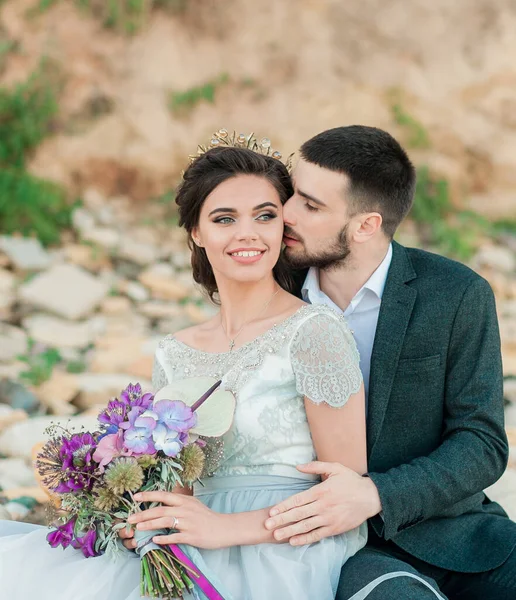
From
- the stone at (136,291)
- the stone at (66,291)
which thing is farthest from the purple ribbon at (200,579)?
the stone at (136,291)

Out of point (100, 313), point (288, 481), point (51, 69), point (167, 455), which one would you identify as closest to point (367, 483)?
point (288, 481)

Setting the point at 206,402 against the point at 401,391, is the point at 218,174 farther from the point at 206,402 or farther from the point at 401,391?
the point at 401,391

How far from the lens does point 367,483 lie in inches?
125

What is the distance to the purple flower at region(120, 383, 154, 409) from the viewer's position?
296cm

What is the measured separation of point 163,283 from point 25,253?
5.71 ft

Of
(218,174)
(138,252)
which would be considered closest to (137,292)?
(138,252)

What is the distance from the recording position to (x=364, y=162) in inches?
148

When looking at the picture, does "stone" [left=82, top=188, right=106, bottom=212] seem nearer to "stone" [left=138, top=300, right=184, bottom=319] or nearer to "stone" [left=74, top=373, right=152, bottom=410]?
"stone" [left=138, top=300, right=184, bottom=319]

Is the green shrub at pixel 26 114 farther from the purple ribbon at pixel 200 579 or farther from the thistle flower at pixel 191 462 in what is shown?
the purple ribbon at pixel 200 579

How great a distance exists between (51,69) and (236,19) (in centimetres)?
290

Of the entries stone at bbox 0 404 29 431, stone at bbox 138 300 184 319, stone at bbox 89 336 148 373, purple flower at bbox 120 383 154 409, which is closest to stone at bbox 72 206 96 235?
stone at bbox 138 300 184 319

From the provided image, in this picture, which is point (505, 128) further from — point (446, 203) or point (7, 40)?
point (7, 40)

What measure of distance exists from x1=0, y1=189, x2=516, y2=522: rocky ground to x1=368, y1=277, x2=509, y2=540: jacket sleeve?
1257 millimetres

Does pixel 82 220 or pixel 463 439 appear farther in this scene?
pixel 82 220
